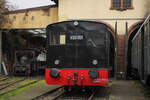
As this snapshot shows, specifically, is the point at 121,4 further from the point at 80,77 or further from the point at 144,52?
the point at 80,77

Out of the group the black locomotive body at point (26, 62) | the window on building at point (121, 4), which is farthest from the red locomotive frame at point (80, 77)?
the black locomotive body at point (26, 62)

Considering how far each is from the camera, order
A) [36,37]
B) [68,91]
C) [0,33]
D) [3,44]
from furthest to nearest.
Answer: [36,37], [3,44], [0,33], [68,91]

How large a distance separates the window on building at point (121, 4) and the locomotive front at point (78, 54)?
10.4 meters

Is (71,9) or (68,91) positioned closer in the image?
(68,91)

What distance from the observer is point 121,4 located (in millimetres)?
19672

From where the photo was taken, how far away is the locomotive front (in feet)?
31.0

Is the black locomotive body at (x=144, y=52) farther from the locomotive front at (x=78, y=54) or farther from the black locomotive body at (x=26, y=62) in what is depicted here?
the black locomotive body at (x=26, y=62)

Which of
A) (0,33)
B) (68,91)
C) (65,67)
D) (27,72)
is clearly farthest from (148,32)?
(0,33)

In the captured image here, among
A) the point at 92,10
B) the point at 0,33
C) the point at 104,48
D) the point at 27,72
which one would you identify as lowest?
the point at 27,72

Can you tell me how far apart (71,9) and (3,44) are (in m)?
7.32

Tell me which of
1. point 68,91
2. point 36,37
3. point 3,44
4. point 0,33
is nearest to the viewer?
point 68,91

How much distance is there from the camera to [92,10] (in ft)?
65.7

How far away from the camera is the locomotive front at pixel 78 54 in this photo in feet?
31.0

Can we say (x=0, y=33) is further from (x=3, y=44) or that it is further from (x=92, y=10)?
(x=92, y=10)
